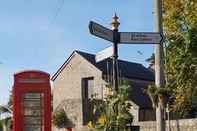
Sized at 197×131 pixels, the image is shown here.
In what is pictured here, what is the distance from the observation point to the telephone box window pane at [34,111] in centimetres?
1841

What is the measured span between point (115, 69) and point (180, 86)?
10432 millimetres

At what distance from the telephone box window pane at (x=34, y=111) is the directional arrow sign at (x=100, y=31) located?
16.6ft

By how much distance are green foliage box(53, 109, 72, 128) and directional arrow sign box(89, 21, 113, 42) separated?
27868 mm

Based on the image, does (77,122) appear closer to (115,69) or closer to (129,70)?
(129,70)

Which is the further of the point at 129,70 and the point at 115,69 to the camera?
the point at 129,70

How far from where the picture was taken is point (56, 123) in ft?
138

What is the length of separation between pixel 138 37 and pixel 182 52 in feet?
23.2

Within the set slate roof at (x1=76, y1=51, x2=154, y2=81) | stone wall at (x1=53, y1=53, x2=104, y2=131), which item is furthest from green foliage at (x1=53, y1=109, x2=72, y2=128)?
slate roof at (x1=76, y1=51, x2=154, y2=81)

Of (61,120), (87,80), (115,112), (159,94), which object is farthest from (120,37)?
(87,80)

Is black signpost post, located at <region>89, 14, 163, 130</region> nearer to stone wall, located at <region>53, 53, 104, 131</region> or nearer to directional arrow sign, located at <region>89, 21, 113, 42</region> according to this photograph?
directional arrow sign, located at <region>89, 21, 113, 42</region>

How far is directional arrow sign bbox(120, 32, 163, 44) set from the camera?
13851mm

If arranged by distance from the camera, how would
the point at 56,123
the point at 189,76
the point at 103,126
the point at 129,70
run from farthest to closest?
the point at 129,70
the point at 56,123
the point at 189,76
the point at 103,126

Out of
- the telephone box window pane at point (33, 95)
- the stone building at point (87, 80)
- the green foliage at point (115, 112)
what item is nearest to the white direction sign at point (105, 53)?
the green foliage at point (115, 112)

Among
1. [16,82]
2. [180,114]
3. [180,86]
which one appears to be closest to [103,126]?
[16,82]
